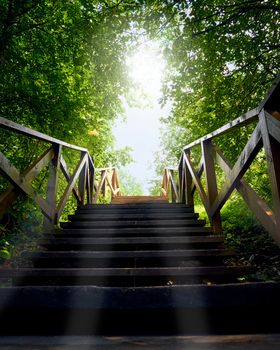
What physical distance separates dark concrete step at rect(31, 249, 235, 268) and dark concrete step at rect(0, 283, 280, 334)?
4.14ft

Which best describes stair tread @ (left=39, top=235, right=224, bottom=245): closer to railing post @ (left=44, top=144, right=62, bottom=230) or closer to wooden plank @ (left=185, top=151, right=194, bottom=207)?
railing post @ (left=44, top=144, right=62, bottom=230)

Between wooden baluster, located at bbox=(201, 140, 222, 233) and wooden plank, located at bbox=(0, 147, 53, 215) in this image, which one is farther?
wooden baluster, located at bbox=(201, 140, 222, 233)

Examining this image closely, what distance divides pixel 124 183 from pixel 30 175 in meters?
28.8

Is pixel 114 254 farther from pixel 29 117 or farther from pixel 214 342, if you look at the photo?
pixel 29 117

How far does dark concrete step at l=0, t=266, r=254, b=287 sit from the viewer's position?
2.37m

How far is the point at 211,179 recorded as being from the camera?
3752 millimetres

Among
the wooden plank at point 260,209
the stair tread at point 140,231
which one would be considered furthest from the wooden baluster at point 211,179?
the wooden plank at point 260,209

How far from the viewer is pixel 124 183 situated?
31859 mm

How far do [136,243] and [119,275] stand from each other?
33.5 inches

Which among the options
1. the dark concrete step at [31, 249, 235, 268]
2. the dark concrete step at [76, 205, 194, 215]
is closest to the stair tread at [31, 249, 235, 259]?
the dark concrete step at [31, 249, 235, 268]

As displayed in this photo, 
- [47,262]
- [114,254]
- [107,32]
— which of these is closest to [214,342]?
[114,254]

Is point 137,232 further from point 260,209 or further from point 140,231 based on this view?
point 260,209

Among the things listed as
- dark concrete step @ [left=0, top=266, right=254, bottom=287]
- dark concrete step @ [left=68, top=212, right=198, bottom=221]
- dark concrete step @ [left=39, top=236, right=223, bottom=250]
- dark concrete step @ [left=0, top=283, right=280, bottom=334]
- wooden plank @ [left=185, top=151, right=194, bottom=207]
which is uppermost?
wooden plank @ [left=185, top=151, right=194, bottom=207]

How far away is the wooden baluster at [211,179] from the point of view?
12.0 ft
